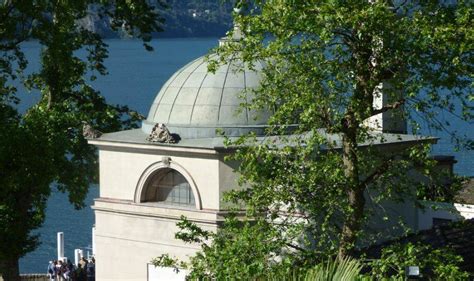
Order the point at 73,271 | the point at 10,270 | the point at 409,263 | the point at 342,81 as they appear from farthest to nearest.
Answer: the point at 73,271
the point at 10,270
the point at 342,81
the point at 409,263

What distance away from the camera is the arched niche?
28.8 meters

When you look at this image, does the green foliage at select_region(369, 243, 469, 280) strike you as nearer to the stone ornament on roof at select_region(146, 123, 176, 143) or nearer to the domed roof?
the domed roof

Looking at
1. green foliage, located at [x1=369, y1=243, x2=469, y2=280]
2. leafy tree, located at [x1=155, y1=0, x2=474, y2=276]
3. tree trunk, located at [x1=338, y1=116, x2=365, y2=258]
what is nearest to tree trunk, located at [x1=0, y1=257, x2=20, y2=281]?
leafy tree, located at [x1=155, y1=0, x2=474, y2=276]

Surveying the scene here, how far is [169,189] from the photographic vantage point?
29.7m

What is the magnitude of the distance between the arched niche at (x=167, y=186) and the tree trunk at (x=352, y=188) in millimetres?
8833

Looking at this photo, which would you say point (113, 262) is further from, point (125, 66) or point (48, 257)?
point (125, 66)

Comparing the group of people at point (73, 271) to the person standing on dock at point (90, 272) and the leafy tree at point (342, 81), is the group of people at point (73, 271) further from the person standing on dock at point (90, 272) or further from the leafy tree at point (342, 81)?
the leafy tree at point (342, 81)

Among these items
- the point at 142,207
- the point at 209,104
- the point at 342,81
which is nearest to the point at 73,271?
the point at 142,207

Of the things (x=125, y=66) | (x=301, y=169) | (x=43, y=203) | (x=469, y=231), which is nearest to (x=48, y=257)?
(x=43, y=203)

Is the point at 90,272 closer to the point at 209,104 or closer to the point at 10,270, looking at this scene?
the point at 10,270

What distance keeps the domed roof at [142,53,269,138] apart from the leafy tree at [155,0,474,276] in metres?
7.64

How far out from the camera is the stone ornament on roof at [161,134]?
28688 mm

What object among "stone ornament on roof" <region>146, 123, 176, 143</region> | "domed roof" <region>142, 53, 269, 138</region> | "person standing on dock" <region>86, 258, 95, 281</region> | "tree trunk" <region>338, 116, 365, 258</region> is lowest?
"person standing on dock" <region>86, 258, 95, 281</region>

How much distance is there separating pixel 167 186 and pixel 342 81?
10.5 meters
